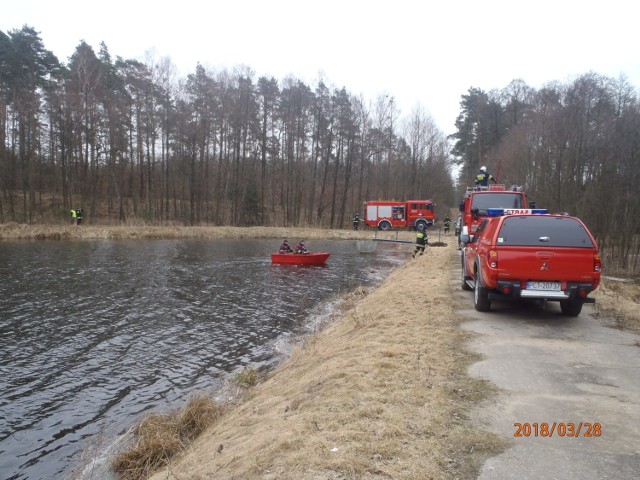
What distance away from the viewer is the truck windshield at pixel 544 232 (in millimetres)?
7234

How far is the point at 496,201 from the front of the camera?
13.8m

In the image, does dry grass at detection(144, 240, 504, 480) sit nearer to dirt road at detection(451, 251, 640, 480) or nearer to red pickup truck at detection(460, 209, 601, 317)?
dirt road at detection(451, 251, 640, 480)

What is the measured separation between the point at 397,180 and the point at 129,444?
2052 inches

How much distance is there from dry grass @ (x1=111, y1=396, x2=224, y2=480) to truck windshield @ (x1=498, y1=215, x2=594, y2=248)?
553 centimetres

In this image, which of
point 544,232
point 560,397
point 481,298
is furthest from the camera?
point 481,298

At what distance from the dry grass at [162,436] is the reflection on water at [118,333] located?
2.44ft

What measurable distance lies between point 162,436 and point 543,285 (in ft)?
20.6

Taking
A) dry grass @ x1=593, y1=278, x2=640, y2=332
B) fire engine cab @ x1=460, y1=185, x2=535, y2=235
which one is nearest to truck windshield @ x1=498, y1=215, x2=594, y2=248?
dry grass @ x1=593, y1=278, x2=640, y2=332

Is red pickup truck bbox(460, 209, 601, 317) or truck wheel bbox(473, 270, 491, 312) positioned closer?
red pickup truck bbox(460, 209, 601, 317)

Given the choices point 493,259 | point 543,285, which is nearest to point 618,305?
point 543,285

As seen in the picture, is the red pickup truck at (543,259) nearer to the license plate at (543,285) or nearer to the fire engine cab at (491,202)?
the license plate at (543,285)
